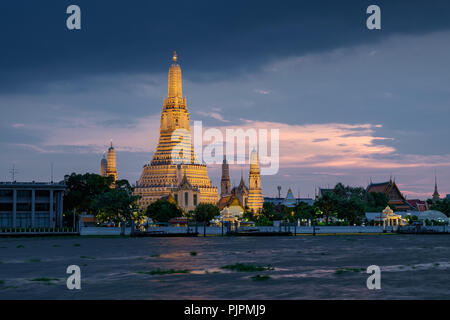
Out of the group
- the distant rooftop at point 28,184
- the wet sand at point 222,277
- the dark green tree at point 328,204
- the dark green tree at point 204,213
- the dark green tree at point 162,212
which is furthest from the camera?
the dark green tree at point 204,213

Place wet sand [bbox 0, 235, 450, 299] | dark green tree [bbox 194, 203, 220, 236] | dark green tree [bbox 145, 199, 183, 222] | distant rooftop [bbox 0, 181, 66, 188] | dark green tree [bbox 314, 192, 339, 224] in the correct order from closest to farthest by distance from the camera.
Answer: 1. wet sand [bbox 0, 235, 450, 299]
2. distant rooftop [bbox 0, 181, 66, 188]
3. dark green tree [bbox 314, 192, 339, 224]
4. dark green tree [bbox 145, 199, 183, 222]
5. dark green tree [bbox 194, 203, 220, 236]

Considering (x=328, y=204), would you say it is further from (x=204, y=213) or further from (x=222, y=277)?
(x=222, y=277)

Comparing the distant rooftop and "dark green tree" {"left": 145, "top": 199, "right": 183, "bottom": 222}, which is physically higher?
the distant rooftop

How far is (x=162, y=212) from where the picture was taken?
500 feet

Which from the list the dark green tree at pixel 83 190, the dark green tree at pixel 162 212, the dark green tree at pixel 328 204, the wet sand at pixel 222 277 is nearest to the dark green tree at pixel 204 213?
the dark green tree at pixel 162 212

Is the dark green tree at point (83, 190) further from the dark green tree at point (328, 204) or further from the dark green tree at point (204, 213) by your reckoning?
the dark green tree at point (328, 204)

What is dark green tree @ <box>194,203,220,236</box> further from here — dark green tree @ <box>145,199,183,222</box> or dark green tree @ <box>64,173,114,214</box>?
dark green tree @ <box>64,173,114,214</box>

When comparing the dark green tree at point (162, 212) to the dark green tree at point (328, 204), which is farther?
the dark green tree at point (162, 212)

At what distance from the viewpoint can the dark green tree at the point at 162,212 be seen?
500ft

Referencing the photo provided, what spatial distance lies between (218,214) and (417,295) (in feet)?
433

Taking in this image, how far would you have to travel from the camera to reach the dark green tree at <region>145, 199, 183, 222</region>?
6004 inches

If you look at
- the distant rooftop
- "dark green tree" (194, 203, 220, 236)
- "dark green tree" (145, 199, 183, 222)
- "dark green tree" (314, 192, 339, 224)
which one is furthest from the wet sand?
"dark green tree" (194, 203, 220, 236)

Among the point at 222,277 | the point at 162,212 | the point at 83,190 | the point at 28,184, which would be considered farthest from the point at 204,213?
the point at 222,277
